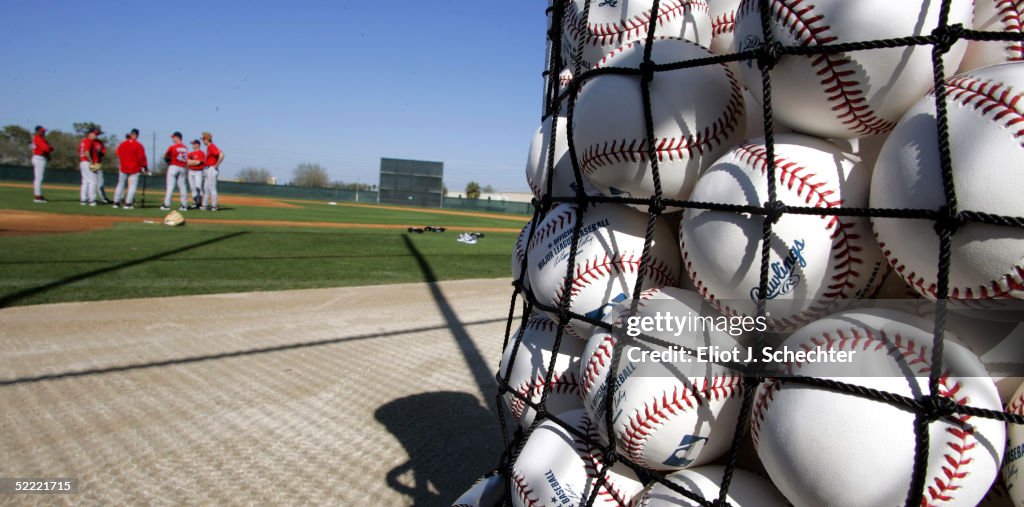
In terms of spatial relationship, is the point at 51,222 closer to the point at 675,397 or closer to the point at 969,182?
the point at 675,397

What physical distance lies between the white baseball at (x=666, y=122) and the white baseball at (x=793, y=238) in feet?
0.47

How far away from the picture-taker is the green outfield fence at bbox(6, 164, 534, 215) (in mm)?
24750

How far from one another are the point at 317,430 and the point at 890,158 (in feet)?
6.57

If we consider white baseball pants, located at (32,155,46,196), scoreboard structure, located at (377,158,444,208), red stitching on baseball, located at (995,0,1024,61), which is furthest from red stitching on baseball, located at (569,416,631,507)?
scoreboard structure, located at (377,158,444,208)

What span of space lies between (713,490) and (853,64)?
79 centimetres

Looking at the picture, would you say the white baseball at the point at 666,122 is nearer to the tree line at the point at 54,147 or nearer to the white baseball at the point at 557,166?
Result: the white baseball at the point at 557,166

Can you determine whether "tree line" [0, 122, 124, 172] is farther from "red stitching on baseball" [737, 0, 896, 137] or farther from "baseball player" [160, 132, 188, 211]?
"red stitching on baseball" [737, 0, 896, 137]

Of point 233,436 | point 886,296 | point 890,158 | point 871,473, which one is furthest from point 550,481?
point 233,436

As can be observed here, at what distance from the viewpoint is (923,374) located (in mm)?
852

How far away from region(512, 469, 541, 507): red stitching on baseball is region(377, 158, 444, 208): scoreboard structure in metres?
34.7

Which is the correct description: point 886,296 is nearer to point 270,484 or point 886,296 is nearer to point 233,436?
point 270,484

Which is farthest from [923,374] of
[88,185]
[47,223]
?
[88,185]

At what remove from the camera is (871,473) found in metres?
0.84

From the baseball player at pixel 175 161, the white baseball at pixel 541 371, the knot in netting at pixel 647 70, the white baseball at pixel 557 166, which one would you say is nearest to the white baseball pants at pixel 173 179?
the baseball player at pixel 175 161
